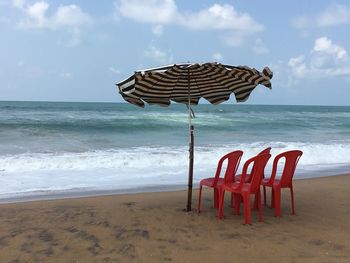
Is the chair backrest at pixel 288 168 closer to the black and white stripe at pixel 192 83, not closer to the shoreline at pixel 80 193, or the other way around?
the black and white stripe at pixel 192 83

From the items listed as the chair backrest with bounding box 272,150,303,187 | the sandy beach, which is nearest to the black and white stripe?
the chair backrest with bounding box 272,150,303,187

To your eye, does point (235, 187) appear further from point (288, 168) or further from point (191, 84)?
point (191, 84)

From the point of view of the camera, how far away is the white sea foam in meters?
8.07

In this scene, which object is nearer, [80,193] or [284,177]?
[284,177]

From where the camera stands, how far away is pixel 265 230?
4691 millimetres

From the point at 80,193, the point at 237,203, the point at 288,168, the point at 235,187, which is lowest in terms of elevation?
the point at 80,193

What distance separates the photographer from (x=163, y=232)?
183 inches

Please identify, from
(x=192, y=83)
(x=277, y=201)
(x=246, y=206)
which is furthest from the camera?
(x=192, y=83)

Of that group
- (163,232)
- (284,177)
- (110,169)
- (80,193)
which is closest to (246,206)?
(284,177)

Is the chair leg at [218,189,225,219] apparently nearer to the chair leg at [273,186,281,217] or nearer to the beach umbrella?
the beach umbrella

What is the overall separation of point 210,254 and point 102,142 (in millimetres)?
13430

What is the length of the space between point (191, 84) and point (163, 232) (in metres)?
2.28

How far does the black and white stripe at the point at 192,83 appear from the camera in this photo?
4.93 metres

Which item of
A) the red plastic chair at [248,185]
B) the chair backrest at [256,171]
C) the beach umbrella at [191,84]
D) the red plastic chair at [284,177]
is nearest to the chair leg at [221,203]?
the red plastic chair at [248,185]
